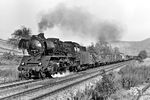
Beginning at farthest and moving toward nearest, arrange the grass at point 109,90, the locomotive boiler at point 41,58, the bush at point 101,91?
the locomotive boiler at point 41,58 → the grass at point 109,90 → the bush at point 101,91

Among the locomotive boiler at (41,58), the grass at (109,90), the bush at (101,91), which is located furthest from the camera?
the locomotive boiler at (41,58)

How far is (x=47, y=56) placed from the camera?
15383mm

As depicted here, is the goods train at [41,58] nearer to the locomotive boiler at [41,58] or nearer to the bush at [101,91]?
the locomotive boiler at [41,58]

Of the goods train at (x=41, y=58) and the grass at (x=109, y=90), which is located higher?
the goods train at (x=41, y=58)

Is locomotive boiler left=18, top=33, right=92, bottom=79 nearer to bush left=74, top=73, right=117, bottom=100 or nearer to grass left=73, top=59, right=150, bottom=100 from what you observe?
grass left=73, top=59, right=150, bottom=100

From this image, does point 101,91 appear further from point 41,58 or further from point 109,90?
point 41,58

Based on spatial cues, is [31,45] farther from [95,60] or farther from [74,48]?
[95,60]

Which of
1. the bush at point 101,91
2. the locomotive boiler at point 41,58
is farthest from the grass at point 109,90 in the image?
the locomotive boiler at point 41,58

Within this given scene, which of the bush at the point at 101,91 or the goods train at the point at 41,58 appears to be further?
the goods train at the point at 41,58

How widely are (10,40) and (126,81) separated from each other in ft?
125

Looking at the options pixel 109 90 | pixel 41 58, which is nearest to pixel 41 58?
pixel 41 58

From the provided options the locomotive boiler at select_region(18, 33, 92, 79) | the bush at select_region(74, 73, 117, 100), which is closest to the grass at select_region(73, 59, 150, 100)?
the bush at select_region(74, 73, 117, 100)

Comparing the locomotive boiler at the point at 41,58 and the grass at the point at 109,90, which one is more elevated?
the locomotive boiler at the point at 41,58

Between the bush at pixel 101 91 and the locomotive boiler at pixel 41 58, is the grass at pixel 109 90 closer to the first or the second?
the bush at pixel 101 91
